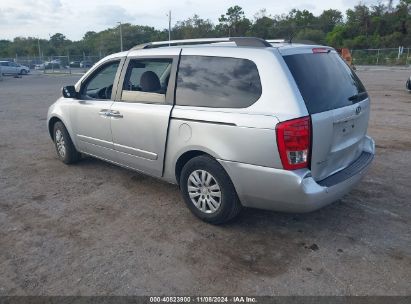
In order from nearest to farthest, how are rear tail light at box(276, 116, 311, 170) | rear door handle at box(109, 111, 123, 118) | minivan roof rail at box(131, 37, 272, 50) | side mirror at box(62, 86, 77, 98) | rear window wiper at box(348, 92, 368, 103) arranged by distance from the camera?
1. rear tail light at box(276, 116, 311, 170)
2. minivan roof rail at box(131, 37, 272, 50)
3. rear window wiper at box(348, 92, 368, 103)
4. rear door handle at box(109, 111, 123, 118)
5. side mirror at box(62, 86, 77, 98)

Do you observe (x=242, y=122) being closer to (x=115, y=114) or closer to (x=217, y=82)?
(x=217, y=82)

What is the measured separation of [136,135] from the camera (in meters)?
4.32

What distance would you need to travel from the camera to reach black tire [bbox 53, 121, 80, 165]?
5.61 meters

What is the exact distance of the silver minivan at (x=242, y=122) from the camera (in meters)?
3.15

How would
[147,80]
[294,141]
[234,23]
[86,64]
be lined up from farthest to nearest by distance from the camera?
[234,23] → [86,64] → [147,80] → [294,141]

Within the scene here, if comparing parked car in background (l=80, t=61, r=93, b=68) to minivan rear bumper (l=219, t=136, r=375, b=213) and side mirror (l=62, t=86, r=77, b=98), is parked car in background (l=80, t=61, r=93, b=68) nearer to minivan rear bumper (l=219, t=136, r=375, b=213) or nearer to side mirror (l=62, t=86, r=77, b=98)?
Result: side mirror (l=62, t=86, r=77, b=98)

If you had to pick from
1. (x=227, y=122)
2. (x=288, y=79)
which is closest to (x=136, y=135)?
(x=227, y=122)

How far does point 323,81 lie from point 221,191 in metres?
1.41

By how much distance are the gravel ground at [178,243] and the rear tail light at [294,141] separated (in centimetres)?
84

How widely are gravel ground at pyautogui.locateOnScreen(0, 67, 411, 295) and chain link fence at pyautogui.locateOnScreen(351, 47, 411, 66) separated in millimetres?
43083

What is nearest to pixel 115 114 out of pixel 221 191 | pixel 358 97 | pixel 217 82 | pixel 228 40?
pixel 217 82

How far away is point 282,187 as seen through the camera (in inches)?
125

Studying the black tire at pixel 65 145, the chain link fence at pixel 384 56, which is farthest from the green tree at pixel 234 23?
the black tire at pixel 65 145

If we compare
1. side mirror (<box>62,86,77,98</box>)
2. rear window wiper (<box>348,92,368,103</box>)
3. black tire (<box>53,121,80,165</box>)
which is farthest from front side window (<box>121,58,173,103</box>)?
rear window wiper (<box>348,92,368,103</box>)
